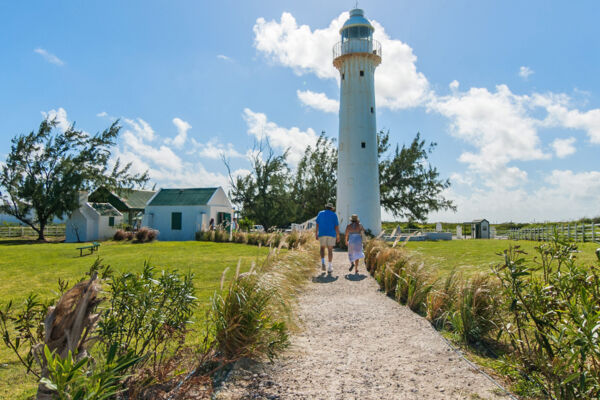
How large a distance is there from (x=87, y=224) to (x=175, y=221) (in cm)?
670

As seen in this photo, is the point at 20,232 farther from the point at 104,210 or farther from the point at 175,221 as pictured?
the point at 175,221

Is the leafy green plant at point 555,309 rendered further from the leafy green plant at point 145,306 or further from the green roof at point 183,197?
the green roof at point 183,197

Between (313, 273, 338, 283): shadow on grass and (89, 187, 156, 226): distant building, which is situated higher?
(89, 187, 156, 226): distant building

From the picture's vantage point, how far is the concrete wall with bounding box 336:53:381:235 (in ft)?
71.6

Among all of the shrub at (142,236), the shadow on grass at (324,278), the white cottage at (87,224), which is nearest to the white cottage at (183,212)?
the white cottage at (87,224)

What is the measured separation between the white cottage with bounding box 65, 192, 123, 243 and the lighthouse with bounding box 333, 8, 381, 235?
19.5 m

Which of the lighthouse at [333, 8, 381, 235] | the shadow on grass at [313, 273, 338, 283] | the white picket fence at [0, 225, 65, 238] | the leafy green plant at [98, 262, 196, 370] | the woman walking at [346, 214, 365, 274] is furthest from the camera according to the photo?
the white picket fence at [0, 225, 65, 238]

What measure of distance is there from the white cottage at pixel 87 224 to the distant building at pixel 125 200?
179 inches

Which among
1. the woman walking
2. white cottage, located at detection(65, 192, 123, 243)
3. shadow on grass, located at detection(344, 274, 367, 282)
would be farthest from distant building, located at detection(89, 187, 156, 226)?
shadow on grass, located at detection(344, 274, 367, 282)

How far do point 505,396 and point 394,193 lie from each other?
3333 centimetres

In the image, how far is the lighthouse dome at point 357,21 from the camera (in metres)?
22.3

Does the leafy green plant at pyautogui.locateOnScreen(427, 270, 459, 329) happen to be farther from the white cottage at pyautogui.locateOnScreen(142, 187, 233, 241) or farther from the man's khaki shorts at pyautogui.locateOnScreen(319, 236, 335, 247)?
the white cottage at pyautogui.locateOnScreen(142, 187, 233, 241)

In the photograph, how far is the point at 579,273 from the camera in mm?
3230

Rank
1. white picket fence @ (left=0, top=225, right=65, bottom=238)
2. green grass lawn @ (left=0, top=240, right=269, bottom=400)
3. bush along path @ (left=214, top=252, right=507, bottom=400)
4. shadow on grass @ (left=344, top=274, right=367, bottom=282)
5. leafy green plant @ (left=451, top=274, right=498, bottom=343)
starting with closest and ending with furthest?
bush along path @ (left=214, top=252, right=507, bottom=400) < green grass lawn @ (left=0, top=240, right=269, bottom=400) < leafy green plant @ (left=451, top=274, right=498, bottom=343) < shadow on grass @ (left=344, top=274, right=367, bottom=282) < white picket fence @ (left=0, top=225, right=65, bottom=238)
